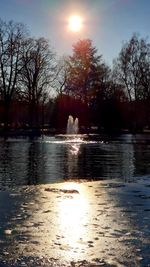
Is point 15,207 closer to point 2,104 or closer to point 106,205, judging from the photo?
point 106,205

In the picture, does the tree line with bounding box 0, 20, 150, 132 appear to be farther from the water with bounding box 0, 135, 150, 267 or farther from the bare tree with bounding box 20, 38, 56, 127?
the water with bounding box 0, 135, 150, 267

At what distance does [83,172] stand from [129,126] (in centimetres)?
6077

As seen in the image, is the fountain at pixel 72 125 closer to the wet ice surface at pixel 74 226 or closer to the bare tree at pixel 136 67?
the bare tree at pixel 136 67

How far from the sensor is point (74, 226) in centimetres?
836

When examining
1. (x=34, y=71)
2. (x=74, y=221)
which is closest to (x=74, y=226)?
(x=74, y=221)

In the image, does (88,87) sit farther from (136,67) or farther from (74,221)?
(74,221)

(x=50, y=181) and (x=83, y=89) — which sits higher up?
(x=83, y=89)

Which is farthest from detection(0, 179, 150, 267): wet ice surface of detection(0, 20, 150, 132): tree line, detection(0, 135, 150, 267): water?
detection(0, 20, 150, 132): tree line

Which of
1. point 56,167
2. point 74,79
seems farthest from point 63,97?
point 56,167

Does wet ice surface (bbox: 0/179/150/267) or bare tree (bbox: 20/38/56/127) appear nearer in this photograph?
wet ice surface (bbox: 0/179/150/267)

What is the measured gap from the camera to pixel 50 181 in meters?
14.4

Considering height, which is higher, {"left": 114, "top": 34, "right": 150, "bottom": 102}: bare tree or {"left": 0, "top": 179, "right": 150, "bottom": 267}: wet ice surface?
{"left": 114, "top": 34, "right": 150, "bottom": 102}: bare tree

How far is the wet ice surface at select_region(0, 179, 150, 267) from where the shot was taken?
6.48 m

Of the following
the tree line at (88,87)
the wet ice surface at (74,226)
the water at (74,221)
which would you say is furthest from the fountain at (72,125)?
the wet ice surface at (74,226)
